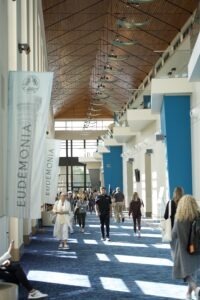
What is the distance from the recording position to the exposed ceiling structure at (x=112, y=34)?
23938 mm

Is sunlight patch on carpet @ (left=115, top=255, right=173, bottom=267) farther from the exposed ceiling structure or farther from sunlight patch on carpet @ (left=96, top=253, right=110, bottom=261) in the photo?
the exposed ceiling structure

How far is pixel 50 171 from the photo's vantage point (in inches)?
760

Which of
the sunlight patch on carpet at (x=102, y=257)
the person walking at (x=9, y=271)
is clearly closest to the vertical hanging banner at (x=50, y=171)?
the sunlight patch on carpet at (x=102, y=257)

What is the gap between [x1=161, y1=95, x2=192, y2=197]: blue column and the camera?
2027cm

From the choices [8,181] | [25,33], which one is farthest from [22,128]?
[25,33]

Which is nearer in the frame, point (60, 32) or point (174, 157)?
point (174, 157)

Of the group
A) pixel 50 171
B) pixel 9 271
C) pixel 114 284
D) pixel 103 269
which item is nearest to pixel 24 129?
pixel 9 271

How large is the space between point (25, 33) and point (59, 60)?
19.6 metres

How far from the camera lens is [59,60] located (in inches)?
1419

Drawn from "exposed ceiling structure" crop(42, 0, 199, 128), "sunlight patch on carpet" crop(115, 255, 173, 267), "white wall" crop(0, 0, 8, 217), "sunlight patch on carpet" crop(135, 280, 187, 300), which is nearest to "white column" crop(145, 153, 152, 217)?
"exposed ceiling structure" crop(42, 0, 199, 128)

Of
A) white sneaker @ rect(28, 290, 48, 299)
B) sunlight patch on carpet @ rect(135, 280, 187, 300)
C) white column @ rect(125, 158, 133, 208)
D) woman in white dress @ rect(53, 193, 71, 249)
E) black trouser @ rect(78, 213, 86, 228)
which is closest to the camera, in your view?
white sneaker @ rect(28, 290, 48, 299)

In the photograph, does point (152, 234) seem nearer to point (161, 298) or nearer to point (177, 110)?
point (177, 110)

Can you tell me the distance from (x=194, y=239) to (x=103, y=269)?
168 inches

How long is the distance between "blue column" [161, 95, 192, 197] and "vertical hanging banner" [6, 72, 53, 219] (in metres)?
11.0
